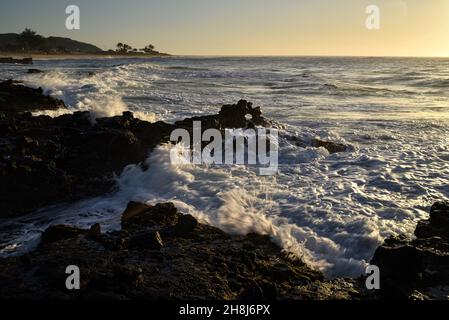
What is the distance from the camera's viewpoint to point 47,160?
27.3 feet

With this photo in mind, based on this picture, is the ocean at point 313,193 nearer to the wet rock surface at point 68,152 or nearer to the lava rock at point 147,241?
the wet rock surface at point 68,152

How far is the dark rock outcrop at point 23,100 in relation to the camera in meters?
14.5

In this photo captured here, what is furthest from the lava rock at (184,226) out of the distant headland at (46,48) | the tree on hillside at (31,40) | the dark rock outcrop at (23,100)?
the tree on hillside at (31,40)

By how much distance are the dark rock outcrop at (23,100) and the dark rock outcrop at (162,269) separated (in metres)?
10.6

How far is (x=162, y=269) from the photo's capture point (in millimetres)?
4684

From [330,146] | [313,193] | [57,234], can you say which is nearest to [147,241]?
[57,234]

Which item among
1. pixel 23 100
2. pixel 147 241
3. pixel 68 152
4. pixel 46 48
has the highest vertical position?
pixel 46 48

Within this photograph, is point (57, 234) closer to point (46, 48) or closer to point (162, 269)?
point (162, 269)

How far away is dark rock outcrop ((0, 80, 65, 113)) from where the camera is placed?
1452 centimetres

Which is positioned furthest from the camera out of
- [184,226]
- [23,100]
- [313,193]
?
[23,100]

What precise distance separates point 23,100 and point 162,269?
Answer: 12760 millimetres

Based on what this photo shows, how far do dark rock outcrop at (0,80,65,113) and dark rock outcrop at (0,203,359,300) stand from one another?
416 inches

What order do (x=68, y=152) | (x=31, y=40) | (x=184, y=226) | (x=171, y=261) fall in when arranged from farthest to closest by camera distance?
(x=31, y=40) < (x=68, y=152) < (x=184, y=226) < (x=171, y=261)
